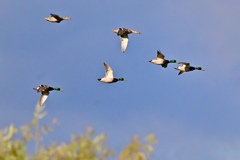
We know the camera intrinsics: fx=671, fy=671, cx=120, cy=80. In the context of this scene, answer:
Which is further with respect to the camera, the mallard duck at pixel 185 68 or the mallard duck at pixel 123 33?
the mallard duck at pixel 185 68

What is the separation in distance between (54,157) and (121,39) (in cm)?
6633

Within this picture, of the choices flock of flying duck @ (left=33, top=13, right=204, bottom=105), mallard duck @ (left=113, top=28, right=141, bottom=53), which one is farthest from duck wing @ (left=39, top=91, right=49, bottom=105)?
mallard duck @ (left=113, top=28, right=141, bottom=53)

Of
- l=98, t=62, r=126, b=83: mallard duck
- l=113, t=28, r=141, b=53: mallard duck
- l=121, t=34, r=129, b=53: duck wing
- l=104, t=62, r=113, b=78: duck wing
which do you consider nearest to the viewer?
l=121, t=34, r=129, b=53: duck wing

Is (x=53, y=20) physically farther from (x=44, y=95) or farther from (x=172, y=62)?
(x=172, y=62)

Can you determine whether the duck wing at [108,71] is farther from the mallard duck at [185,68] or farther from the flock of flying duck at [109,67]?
the mallard duck at [185,68]

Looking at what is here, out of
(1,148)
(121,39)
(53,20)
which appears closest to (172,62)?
(121,39)

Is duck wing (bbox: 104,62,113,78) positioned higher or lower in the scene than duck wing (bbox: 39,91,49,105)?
higher

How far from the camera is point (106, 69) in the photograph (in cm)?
10088

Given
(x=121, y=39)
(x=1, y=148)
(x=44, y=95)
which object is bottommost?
(x=44, y=95)

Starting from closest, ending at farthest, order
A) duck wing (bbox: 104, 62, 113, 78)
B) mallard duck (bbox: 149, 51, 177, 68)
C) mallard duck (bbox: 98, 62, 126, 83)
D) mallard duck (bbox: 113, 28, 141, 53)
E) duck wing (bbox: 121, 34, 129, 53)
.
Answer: duck wing (bbox: 121, 34, 129, 53)
mallard duck (bbox: 98, 62, 126, 83)
duck wing (bbox: 104, 62, 113, 78)
mallard duck (bbox: 113, 28, 141, 53)
mallard duck (bbox: 149, 51, 177, 68)

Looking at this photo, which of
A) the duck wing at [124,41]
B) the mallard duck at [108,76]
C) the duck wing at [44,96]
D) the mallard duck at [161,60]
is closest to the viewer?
the duck wing at [124,41]

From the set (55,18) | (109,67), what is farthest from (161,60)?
(55,18)

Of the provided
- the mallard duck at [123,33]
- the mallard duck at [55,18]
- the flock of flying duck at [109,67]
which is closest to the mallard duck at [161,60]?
the flock of flying duck at [109,67]

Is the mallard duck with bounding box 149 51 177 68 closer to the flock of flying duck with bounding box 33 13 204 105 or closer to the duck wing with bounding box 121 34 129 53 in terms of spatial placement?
the flock of flying duck with bounding box 33 13 204 105
